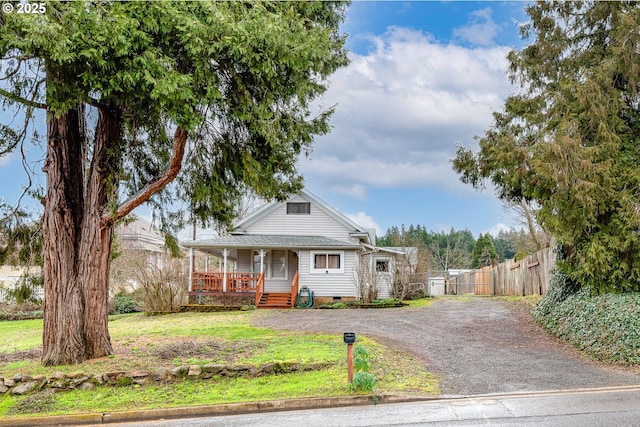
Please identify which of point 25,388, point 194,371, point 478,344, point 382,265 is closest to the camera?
point 25,388

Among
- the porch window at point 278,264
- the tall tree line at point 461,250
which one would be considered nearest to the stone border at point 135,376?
the porch window at point 278,264

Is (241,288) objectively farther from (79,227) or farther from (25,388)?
(25,388)

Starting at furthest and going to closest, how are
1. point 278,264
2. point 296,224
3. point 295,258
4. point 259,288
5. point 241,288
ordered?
point 296,224 → point 295,258 → point 278,264 → point 241,288 → point 259,288

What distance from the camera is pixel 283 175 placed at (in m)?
11.1

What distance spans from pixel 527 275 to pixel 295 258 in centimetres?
1090

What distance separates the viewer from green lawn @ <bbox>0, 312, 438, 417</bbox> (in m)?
7.19

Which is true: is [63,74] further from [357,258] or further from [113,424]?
[357,258]

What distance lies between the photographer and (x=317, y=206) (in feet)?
78.6

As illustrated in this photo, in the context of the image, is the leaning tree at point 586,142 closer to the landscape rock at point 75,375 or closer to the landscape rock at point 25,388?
the landscape rock at point 75,375

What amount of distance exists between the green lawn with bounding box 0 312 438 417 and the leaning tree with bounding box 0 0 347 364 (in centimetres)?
110

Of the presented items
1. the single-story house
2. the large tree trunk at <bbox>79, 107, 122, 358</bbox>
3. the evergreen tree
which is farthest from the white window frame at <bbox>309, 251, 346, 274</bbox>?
the evergreen tree

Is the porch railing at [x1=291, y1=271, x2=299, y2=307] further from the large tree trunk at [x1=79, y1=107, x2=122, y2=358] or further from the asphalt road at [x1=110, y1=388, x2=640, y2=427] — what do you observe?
the asphalt road at [x1=110, y1=388, x2=640, y2=427]

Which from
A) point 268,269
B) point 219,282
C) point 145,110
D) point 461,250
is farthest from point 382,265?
point 461,250

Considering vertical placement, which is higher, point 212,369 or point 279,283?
point 279,283
